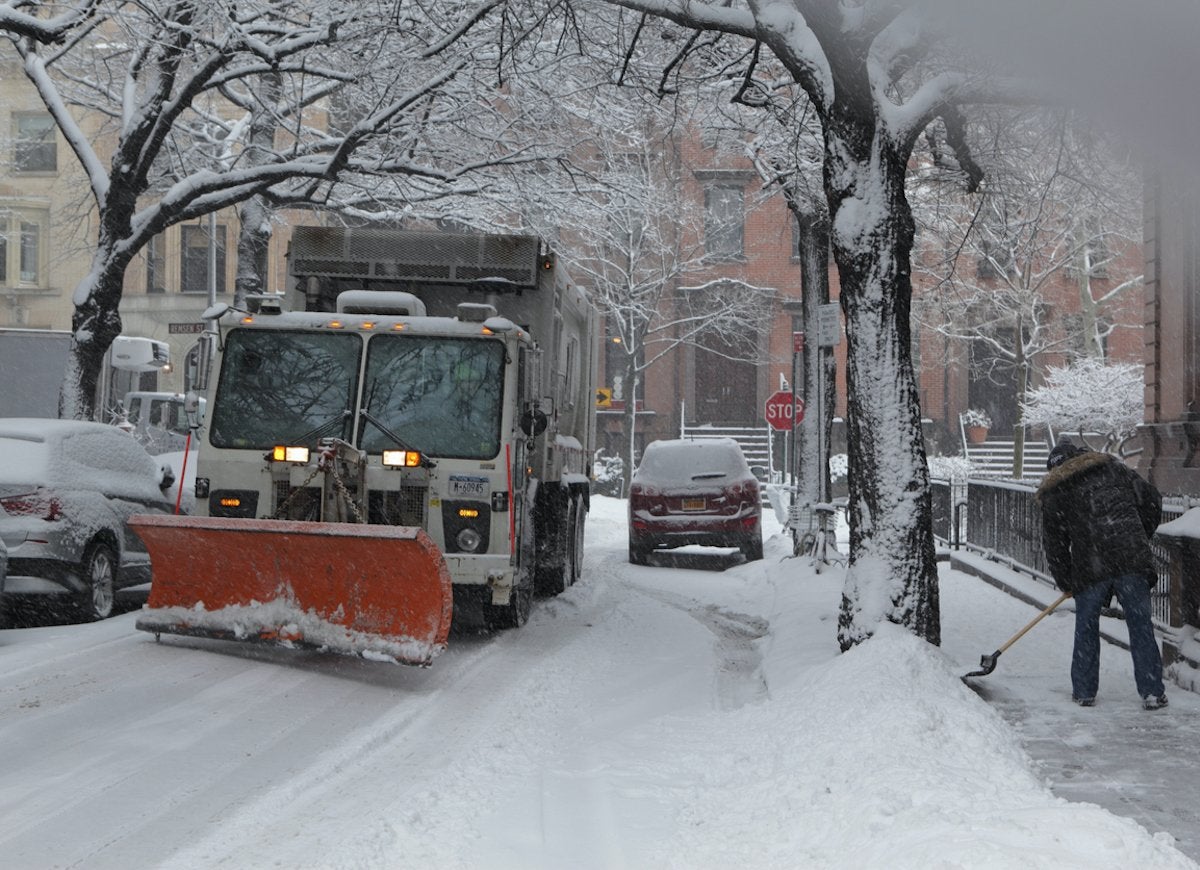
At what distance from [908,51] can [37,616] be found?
28.6 feet

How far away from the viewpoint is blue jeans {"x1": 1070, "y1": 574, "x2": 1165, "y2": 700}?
26.7 feet

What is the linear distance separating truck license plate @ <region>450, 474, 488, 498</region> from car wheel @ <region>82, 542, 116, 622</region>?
143 inches

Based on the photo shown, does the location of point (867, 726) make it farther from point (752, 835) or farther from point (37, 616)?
point (37, 616)

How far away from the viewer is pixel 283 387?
1045 cm

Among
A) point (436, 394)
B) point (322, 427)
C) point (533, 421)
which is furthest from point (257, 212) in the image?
point (533, 421)

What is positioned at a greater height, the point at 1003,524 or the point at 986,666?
the point at 1003,524

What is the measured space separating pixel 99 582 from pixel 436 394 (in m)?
3.83

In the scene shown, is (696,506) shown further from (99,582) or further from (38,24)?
(38,24)

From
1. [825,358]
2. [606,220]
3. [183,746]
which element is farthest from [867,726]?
[606,220]

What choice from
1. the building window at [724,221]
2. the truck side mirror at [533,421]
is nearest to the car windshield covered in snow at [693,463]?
the truck side mirror at [533,421]

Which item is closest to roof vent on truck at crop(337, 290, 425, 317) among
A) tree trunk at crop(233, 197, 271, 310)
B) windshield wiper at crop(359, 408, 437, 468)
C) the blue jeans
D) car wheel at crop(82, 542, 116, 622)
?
windshield wiper at crop(359, 408, 437, 468)

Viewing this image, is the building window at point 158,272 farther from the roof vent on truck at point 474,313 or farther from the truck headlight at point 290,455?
the truck headlight at point 290,455

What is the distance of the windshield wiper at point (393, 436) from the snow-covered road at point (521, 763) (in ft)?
4.93

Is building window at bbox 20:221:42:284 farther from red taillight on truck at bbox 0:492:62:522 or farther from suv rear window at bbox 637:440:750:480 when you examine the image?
red taillight on truck at bbox 0:492:62:522
